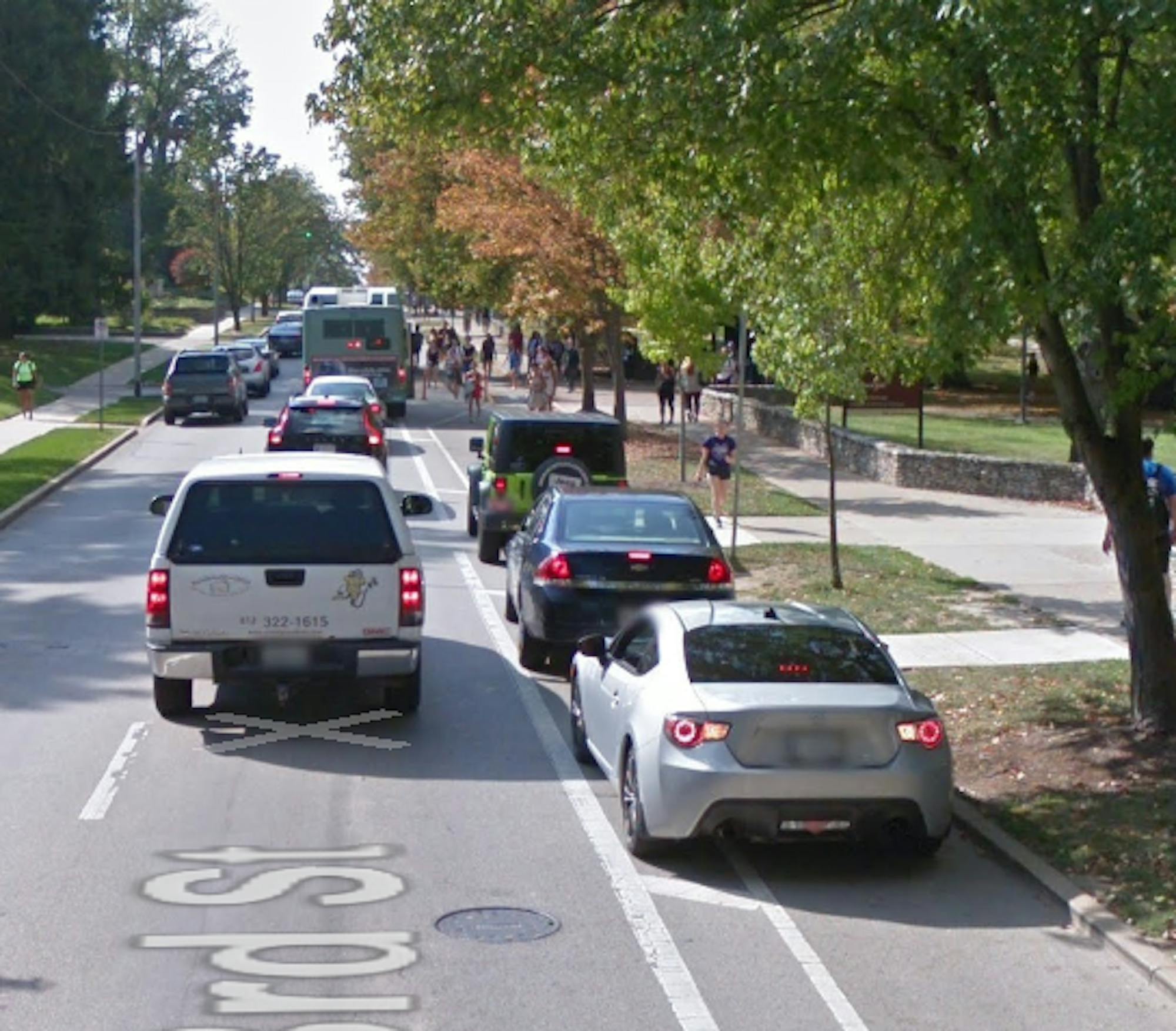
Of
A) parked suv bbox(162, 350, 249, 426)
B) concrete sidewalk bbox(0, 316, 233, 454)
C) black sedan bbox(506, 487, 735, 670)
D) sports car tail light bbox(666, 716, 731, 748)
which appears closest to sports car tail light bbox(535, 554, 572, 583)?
black sedan bbox(506, 487, 735, 670)

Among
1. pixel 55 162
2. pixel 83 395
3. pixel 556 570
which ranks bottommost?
pixel 83 395

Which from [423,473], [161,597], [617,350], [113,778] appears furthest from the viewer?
[617,350]

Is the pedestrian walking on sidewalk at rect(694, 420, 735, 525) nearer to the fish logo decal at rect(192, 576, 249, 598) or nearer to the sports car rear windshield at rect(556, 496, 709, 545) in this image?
the sports car rear windshield at rect(556, 496, 709, 545)

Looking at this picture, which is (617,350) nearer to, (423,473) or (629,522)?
(423,473)

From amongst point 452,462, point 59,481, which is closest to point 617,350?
point 452,462

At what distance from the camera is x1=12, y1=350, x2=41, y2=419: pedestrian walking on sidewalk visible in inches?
1703

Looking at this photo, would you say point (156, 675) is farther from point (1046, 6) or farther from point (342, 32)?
point (1046, 6)

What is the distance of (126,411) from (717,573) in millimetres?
35032

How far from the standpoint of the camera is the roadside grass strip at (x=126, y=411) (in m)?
44.5

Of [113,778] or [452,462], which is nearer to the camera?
[113,778]

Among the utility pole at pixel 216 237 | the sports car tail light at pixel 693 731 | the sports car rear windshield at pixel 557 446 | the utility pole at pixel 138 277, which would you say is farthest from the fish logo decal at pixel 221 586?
the utility pole at pixel 216 237

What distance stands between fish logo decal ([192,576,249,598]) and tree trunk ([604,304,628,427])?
24.5 meters

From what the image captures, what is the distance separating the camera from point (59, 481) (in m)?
30.9

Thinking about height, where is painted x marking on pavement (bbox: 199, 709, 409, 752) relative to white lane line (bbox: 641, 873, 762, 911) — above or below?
below
